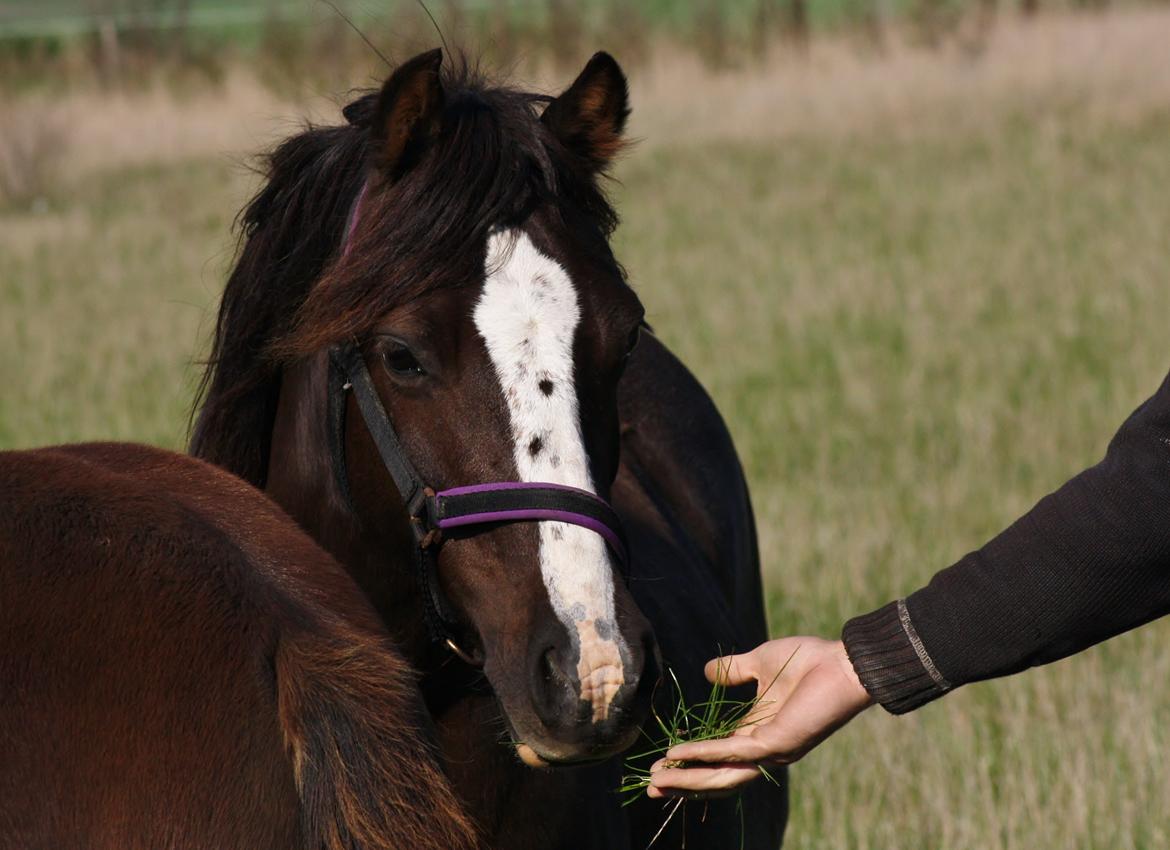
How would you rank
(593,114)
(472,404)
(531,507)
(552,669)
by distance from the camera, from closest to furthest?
(552,669), (531,507), (472,404), (593,114)

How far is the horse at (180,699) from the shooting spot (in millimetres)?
1495

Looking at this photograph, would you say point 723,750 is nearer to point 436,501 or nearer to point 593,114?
point 436,501

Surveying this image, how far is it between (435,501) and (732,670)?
58 centimetres

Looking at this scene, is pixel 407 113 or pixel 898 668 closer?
pixel 898 668

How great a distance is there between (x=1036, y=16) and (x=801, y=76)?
474 centimetres

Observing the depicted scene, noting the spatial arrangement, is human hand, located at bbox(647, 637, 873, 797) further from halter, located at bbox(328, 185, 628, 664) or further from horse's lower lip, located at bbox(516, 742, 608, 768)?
halter, located at bbox(328, 185, 628, 664)

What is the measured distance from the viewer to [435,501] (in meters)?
2.38

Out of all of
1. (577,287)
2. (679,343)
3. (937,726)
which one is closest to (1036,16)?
(679,343)

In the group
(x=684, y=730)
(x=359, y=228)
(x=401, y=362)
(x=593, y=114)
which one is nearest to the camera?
(x=401, y=362)

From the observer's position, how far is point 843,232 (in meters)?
14.5

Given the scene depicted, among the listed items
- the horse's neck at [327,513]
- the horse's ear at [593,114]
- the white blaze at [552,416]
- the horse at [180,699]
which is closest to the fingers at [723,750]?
the white blaze at [552,416]

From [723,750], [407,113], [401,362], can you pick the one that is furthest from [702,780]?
[407,113]

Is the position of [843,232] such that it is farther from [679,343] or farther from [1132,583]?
[1132,583]

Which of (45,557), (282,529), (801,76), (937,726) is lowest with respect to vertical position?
Answer: (801,76)
